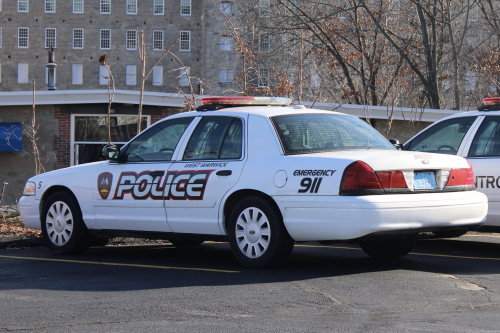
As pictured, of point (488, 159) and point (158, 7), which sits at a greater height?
point (158, 7)


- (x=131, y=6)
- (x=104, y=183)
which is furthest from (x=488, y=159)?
(x=131, y=6)

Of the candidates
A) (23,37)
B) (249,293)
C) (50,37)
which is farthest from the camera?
(23,37)

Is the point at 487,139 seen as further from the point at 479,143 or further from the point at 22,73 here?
the point at 22,73

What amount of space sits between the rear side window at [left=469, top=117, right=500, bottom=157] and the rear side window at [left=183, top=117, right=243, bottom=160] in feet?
9.61

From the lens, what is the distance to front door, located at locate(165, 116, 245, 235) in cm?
660

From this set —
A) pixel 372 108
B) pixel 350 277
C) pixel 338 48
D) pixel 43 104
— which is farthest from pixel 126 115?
pixel 350 277

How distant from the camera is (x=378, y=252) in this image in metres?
7.23

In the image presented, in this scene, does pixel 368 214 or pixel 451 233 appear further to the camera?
pixel 451 233

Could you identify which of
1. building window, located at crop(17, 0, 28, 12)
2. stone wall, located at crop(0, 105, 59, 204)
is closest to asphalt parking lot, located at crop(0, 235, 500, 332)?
stone wall, located at crop(0, 105, 59, 204)

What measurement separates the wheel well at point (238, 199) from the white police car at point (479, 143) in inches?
104

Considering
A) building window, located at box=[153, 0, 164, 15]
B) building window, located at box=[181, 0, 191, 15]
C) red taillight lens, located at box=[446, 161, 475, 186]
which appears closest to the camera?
red taillight lens, located at box=[446, 161, 475, 186]

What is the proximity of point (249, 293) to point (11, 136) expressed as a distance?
14.7 meters

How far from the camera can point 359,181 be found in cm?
574

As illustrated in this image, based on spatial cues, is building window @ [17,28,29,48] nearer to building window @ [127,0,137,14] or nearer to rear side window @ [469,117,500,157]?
building window @ [127,0,137,14]
